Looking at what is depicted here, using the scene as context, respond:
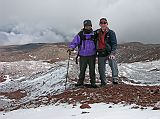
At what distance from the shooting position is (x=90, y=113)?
38.5ft

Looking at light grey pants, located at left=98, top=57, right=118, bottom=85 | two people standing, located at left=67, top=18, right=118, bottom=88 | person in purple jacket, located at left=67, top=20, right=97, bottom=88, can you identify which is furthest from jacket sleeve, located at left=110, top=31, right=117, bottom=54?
person in purple jacket, located at left=67, top=20, right=97, bottom=88

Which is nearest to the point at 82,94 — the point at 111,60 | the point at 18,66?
the point at 111,60

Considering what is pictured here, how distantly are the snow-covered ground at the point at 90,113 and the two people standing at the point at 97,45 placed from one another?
4.18 m

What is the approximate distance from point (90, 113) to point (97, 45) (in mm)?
6474

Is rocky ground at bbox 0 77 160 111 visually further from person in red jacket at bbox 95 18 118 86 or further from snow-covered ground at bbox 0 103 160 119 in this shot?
person in red jacket at bbox 95 18 118 86

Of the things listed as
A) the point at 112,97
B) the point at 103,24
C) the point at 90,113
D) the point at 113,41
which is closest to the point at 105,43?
the point at 113,41

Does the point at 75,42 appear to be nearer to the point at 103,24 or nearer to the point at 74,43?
the point at 74,43

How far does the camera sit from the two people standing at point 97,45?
1734 cm

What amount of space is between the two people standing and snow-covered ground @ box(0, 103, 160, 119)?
4.18m

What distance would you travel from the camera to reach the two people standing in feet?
56.9

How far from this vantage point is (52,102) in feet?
52.2

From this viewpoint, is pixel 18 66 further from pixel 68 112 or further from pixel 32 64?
pixel 68 112

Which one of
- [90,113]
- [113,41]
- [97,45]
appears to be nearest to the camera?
[90,113]

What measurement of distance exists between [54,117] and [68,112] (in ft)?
2.65
